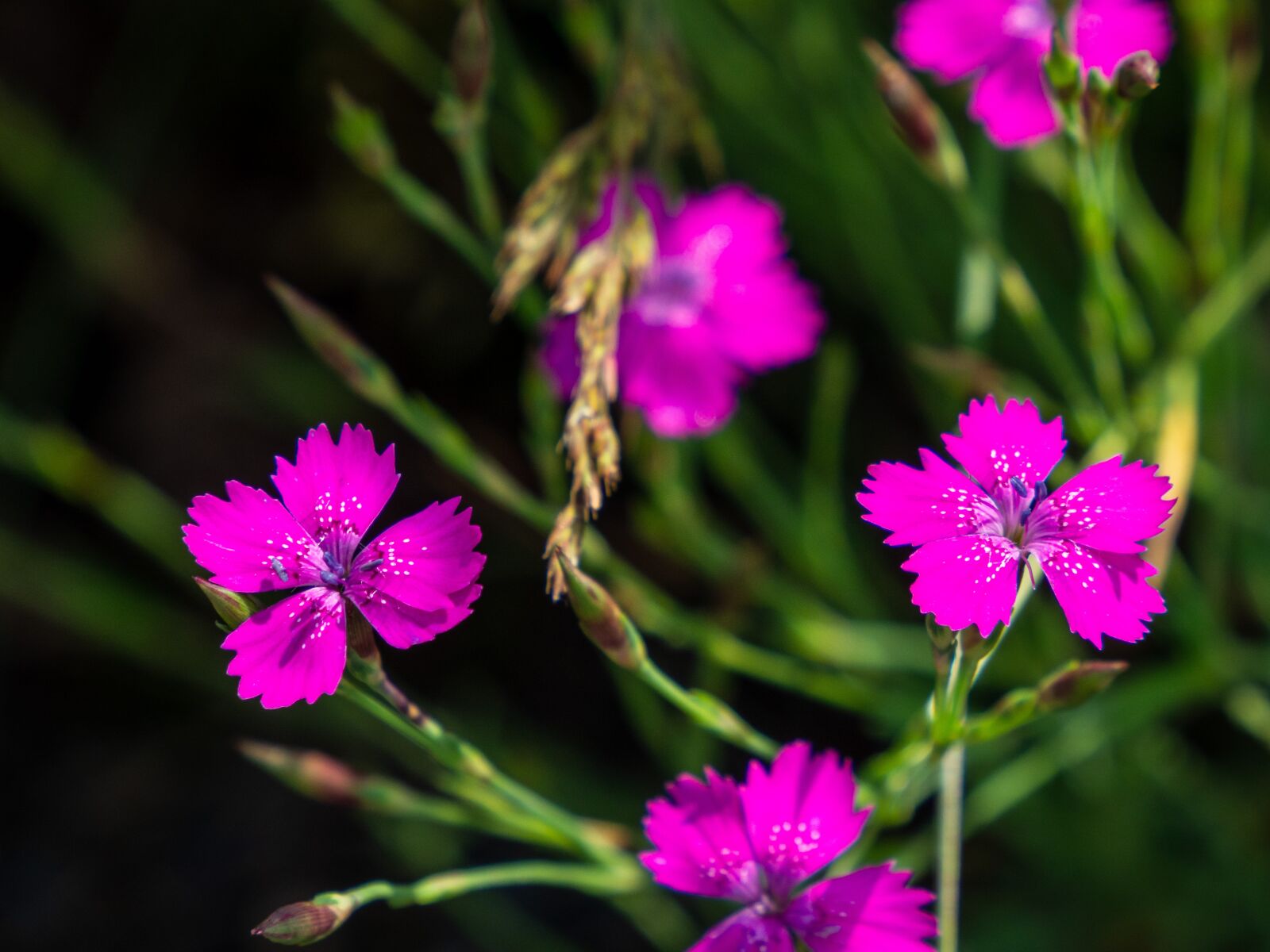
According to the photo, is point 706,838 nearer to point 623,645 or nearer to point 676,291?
point 623,645

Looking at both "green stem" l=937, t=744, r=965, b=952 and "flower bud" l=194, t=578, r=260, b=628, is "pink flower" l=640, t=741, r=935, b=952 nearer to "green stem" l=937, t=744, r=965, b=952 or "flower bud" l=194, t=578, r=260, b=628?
"green stem" l=937, t=744, r=965, b=952

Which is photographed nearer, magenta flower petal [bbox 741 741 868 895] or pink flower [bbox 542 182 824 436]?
magenta flower petal [bbox 741 741 868 895]

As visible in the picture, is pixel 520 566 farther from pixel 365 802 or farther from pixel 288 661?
pixel 288 661

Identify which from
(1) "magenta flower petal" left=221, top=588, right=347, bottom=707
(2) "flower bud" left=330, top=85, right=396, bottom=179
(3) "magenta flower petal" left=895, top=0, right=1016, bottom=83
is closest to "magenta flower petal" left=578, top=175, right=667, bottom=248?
(2) "flower bud" left=330, top=85, right=396, bottom=179

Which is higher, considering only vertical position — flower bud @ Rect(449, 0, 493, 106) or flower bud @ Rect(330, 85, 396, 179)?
flower bud @ Rect(449, 0, 493, 106)

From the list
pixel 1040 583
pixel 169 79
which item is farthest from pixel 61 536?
pixel 1040 583

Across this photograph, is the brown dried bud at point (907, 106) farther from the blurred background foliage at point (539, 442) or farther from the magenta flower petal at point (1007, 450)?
the magenta flower petal at point (1007, 450)

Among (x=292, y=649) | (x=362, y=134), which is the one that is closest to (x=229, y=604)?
(x=292, y=649)
